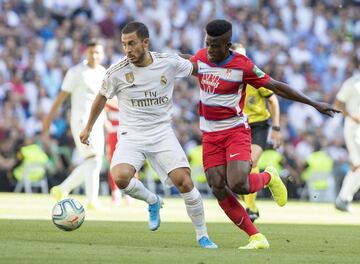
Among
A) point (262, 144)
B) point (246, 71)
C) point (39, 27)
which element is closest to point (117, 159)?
point (246, 71)

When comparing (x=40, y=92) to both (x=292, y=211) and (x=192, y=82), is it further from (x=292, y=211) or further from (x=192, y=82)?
(x=292, y=211)

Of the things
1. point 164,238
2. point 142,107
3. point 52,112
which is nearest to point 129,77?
point 142,107

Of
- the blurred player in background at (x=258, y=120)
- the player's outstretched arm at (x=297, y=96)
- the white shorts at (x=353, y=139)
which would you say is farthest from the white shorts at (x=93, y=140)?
the player's outstretched arm at (x=297, y=96)

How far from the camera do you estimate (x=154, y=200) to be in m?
12.8

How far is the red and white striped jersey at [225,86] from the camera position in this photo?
12.0 metres

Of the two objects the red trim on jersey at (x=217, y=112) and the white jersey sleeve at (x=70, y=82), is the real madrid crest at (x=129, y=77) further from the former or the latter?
the white jersey sleeve at (x=70, y=82)

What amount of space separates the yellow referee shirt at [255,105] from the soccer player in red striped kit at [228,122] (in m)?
Result: 3.44

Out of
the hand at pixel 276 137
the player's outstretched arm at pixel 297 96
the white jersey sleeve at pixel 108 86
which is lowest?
the hand at pixel 276 137

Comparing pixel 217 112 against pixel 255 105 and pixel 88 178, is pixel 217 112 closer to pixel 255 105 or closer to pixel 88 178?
pixel 255 105

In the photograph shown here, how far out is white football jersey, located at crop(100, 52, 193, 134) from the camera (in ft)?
40.2

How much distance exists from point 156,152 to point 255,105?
399 cm

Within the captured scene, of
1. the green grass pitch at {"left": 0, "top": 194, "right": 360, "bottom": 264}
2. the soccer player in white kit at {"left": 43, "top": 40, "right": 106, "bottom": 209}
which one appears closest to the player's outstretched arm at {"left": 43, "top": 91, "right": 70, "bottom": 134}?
the soccer player in white kit at {"left": 43, "top": 40, "right": 106, "bottom": 209}

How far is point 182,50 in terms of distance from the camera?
29.7 meters

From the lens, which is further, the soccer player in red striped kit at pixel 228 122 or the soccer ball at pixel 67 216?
the soccer ball at pixel 67 216
